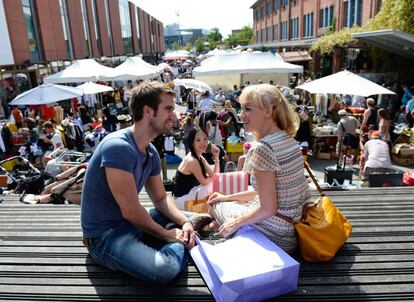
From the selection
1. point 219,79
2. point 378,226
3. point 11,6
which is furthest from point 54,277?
point 11,6

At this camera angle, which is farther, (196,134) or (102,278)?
(196,134)

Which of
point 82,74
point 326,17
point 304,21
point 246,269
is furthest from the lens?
point 304,21

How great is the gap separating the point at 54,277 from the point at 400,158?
29.3 feet

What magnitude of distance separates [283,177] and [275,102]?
0.53 m

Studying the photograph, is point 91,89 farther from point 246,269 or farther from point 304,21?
point 304,21

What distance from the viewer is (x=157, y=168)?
280 centimetres

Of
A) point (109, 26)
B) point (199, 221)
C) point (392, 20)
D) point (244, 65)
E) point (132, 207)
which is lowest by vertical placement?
point (199, 221)

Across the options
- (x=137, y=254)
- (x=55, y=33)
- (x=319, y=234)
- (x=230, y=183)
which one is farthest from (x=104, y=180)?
(x=55, y=33)

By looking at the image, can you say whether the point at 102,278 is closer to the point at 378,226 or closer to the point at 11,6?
the point at 378,226

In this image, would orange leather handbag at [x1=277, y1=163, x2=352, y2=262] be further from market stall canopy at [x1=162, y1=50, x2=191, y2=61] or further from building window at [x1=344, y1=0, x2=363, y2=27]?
market stall canopy at [x1=162, y1=50, x2=191, y2=61]

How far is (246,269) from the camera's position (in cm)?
207

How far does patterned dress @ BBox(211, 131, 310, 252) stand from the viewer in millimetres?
2326

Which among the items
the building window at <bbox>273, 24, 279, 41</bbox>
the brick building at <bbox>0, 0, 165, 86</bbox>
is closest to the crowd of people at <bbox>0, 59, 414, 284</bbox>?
the brick building at <bbox>0, 0, 165, 86</bbox>

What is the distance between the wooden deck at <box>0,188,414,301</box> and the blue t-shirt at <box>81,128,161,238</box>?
1.19ft
